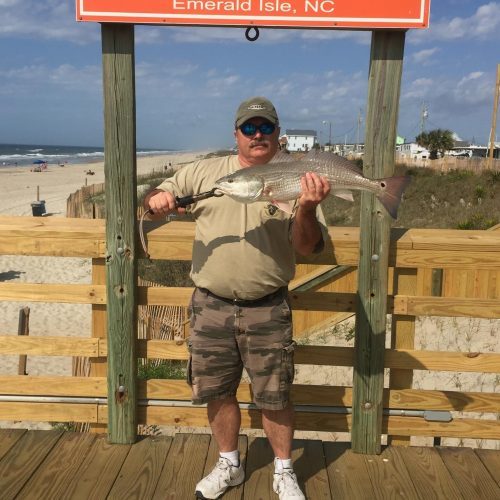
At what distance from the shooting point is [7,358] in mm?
9891

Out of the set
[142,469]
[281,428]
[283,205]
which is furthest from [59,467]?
[283,205]

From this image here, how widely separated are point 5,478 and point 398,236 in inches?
107

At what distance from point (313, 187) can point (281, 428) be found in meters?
1.40

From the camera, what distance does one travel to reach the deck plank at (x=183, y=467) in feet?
10.3

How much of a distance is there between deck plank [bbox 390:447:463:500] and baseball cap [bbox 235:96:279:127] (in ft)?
7.19

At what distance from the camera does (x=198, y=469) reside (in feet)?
11.0

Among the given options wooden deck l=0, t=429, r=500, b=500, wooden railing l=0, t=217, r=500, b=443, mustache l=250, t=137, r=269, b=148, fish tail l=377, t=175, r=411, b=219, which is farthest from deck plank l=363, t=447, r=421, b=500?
mustache l=250, t=137, r=269, b=148

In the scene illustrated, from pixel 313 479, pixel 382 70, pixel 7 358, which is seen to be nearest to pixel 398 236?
pixel 382 70

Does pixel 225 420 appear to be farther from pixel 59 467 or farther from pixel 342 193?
pixel 342 193

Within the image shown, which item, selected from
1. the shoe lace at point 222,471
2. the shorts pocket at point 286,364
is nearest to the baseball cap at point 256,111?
the shorts pocket at point 286,364

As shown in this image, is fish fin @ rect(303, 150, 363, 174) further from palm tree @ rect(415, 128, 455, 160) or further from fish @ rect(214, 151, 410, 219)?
palm tree @ rect(415, 128, 455, 160)

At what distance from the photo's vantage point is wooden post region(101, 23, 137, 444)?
3.24 m

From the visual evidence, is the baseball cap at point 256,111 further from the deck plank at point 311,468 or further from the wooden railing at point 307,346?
the deck plank at point 311,468

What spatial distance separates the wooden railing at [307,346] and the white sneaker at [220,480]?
0.54 meters
